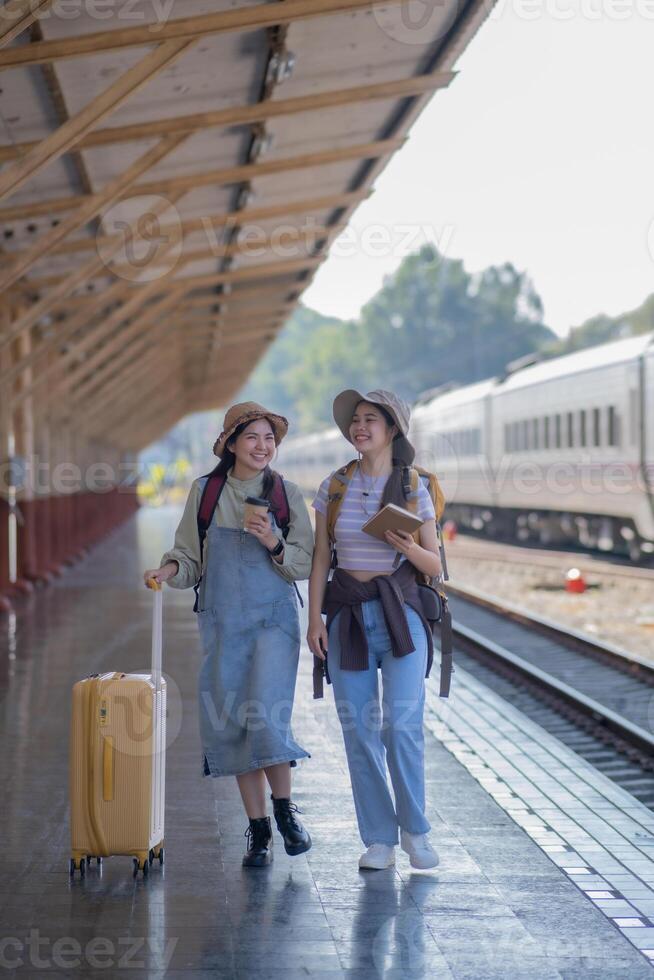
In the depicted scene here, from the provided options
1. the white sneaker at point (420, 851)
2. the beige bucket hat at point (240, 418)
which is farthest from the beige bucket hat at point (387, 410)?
the white sneaker at point (420, 851)

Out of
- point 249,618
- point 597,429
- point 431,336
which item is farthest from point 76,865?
point 431,336

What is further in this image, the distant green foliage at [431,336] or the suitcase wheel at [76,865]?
the distant green foliage at [431,336]

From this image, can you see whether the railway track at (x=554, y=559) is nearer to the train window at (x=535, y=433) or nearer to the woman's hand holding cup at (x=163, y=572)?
the train window at (x=535, y=433)

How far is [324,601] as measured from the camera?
17.9ft

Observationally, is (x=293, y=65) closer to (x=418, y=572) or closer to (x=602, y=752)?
(x=602, y=752)

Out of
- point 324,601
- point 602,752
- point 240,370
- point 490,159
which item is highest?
point 490,159

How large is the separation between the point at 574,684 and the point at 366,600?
6.09 m

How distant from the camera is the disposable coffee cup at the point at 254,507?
5.21 m

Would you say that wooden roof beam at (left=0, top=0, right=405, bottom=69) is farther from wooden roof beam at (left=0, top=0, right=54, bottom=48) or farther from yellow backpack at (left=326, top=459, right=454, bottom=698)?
yellow backpack at (left=326, top=459, right=454, bottom=698)

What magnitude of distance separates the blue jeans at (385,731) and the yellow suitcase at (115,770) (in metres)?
0.74

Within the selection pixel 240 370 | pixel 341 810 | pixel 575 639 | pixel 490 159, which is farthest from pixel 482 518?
pixel 490 159

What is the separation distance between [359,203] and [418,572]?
10782 millimetres

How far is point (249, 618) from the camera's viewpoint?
5379 millimetres

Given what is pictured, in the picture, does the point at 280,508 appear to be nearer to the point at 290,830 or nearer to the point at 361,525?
the point at 361,525
